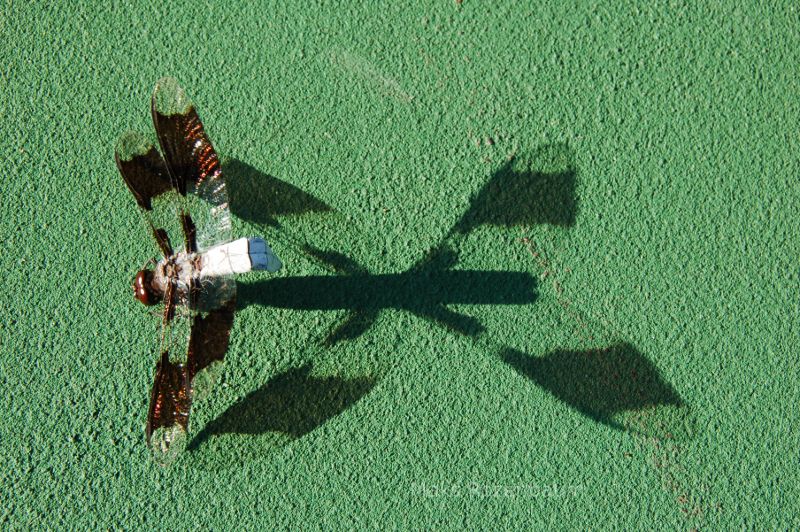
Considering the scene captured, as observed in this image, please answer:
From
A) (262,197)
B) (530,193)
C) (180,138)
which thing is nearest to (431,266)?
(530,193)

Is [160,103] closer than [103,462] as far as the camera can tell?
Yes

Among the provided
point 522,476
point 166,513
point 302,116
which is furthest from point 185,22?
point 522,476

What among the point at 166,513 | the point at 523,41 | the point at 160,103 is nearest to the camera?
the point at 160,103

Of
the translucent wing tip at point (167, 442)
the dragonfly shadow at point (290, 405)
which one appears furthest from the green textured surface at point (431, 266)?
the translucent wing tip at point (167, 442)

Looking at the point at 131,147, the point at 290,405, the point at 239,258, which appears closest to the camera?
the point at 239,258

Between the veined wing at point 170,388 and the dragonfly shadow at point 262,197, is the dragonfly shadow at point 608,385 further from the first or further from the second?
the veined wing at point 170,388

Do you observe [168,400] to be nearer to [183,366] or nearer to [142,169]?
[183,366]

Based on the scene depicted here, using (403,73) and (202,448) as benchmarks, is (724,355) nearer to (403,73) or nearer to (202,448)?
(403,73)
